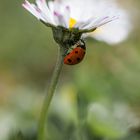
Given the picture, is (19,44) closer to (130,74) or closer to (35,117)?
(130,74)

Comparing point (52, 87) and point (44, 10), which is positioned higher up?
point (44, 10)

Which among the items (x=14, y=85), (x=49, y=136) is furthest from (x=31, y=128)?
(x=14, y=85)

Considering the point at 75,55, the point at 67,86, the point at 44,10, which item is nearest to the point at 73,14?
the point at 75,55

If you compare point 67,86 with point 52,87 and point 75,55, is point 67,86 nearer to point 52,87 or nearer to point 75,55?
point 75,55

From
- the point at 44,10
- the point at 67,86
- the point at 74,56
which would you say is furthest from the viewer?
the point at 67,86

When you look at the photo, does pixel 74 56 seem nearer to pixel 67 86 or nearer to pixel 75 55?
pixel 75 55

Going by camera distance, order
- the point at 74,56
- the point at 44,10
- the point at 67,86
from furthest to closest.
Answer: the point at 67,86, the point at 74,56, the point at 44,10

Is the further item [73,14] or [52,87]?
[73,14]

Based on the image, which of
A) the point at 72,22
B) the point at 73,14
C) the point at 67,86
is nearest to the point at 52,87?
the point at 72,22
